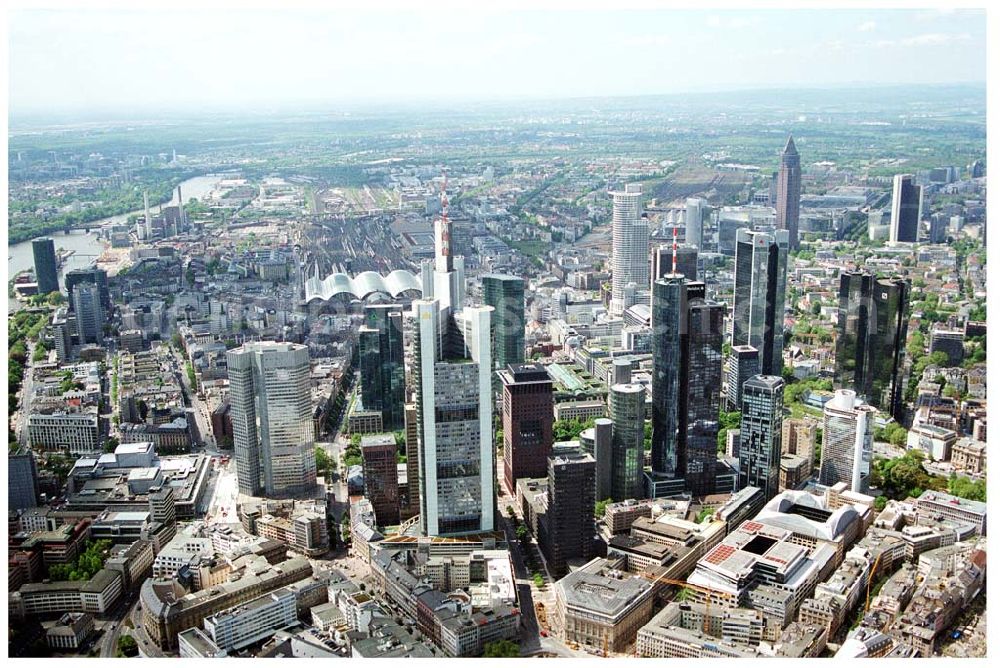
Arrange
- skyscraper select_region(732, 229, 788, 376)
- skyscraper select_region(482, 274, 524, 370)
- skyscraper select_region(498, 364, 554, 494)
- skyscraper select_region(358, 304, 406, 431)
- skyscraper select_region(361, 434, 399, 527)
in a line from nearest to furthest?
skyscraper select_region(361, 434, 399, 527)
skyscraper select_region(498, 364, 554, 494)
skyscraper select_region(358, 304, 406, 431)
skyscraper select_region(482, 274, 524, 370)
skyscraper select_region(732, 229, 788, 376)

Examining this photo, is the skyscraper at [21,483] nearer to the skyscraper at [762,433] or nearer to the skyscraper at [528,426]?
the skyscraper at [528,426]

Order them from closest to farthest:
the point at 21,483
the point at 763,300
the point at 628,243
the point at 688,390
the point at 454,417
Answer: the point at 454,417 < the point at 21,483 < the point at 688,390 < the point at 763,300 < the point at 628,243

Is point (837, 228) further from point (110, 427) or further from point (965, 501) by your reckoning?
point (110, 427)

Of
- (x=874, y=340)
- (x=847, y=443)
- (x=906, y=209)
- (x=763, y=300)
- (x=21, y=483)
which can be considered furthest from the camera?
(x=906, y=209)

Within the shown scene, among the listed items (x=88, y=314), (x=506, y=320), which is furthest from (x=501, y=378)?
(x=88, y=314)

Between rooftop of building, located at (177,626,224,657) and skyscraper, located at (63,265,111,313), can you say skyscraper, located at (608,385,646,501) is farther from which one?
skyscraper, located at (63,265,111,313)

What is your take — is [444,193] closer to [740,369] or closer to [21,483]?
[740,369]

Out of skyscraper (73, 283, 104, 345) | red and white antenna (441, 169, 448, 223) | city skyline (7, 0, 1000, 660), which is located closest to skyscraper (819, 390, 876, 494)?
city skyline (7, 0, 1000, 660)
